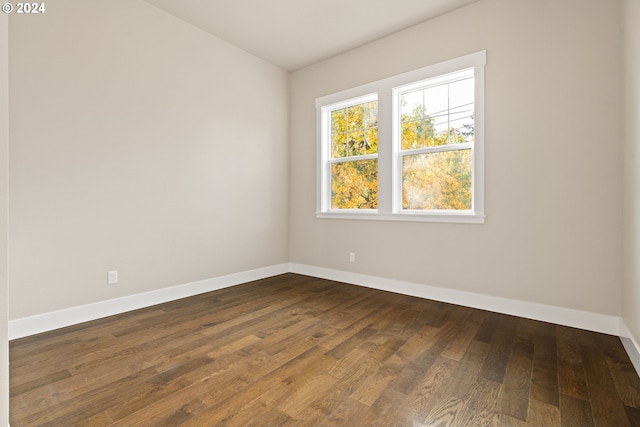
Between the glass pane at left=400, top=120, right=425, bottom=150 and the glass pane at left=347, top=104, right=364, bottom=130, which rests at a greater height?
the glass pane at left=347, top=104, right=364, bottom=130

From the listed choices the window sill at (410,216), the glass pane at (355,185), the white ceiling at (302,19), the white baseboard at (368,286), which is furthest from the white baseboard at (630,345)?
the white ceiling at (302,19)

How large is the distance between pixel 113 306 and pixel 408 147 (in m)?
3.47

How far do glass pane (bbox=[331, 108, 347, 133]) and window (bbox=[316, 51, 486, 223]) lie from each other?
14 millimetres

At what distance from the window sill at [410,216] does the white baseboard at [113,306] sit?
1.40 meters

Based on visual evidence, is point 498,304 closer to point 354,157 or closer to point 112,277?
point 354,157

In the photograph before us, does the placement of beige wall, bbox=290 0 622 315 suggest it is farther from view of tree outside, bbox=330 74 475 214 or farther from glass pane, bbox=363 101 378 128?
glass pane, bbox=363 101 378 128

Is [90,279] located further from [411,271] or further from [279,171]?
[411,271]

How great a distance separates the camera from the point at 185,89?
341 centimetres

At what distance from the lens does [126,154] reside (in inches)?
116

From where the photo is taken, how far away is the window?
3.16m

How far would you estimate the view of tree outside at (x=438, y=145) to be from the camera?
3199mm

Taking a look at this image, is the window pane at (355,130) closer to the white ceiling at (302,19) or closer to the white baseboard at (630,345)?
the white ceiling at (302,19)

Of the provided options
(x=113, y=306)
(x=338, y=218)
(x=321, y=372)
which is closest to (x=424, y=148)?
(x=338, y=218)

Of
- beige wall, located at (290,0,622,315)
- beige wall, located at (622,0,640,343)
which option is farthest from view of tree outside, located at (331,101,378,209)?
beige wall, located at (622,0,640,343)
